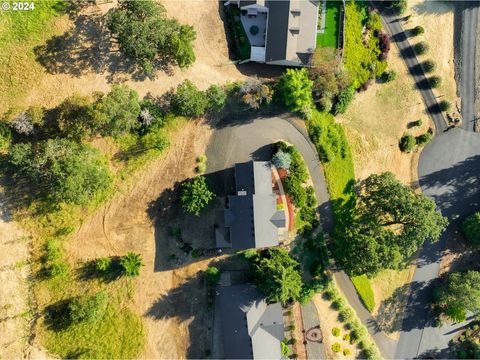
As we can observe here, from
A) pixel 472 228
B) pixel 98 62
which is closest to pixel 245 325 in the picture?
pixel 472 228

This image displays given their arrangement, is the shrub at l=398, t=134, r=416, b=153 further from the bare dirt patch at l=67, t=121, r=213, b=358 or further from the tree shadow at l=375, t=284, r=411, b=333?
the bare dirt patch at l=67, t=121, r=213, b=358

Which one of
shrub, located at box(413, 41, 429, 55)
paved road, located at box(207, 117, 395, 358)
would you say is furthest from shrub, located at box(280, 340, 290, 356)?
shrub, located at box(413, 41, 429, 55)

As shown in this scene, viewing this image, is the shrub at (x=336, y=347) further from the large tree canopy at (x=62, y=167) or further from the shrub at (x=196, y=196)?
the large tree canopy at (x=62, y=167)

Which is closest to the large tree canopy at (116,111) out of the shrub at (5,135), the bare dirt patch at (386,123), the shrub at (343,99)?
the shrub at (5,135)

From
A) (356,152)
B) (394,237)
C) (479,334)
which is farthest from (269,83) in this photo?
(479,334)

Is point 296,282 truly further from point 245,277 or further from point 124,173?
point 124,173

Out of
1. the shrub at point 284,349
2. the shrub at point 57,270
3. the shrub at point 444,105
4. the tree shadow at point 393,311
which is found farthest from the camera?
the shrub at point 444,105
